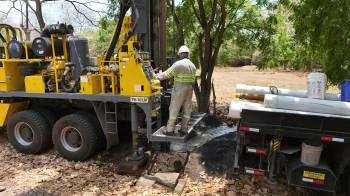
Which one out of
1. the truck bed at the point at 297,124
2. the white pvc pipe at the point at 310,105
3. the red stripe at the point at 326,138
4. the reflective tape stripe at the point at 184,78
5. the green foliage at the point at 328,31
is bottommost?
the red stripe at the point at 326,138

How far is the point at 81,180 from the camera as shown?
655cm

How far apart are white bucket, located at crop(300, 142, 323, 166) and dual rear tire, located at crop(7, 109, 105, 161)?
158 inches

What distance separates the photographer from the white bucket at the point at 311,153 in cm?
512

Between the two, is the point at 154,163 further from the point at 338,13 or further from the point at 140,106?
the point at 338,13

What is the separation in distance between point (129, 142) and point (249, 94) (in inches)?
117

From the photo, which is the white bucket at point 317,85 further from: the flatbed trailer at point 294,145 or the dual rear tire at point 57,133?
the dual rear tire at point 57,133

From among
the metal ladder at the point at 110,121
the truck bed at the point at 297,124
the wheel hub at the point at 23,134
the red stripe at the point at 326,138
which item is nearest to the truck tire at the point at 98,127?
the metal ladder at the point at 110,121

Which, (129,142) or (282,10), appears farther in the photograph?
(282,10)

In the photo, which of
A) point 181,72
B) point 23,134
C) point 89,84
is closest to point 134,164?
point 89,84

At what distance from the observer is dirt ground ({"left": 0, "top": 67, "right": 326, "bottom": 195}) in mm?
5910

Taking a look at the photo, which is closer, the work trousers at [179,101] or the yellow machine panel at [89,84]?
the work trousers at [179,101]

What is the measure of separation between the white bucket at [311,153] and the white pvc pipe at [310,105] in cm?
51

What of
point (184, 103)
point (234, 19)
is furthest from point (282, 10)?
point (184, 103)

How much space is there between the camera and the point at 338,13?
735cm
